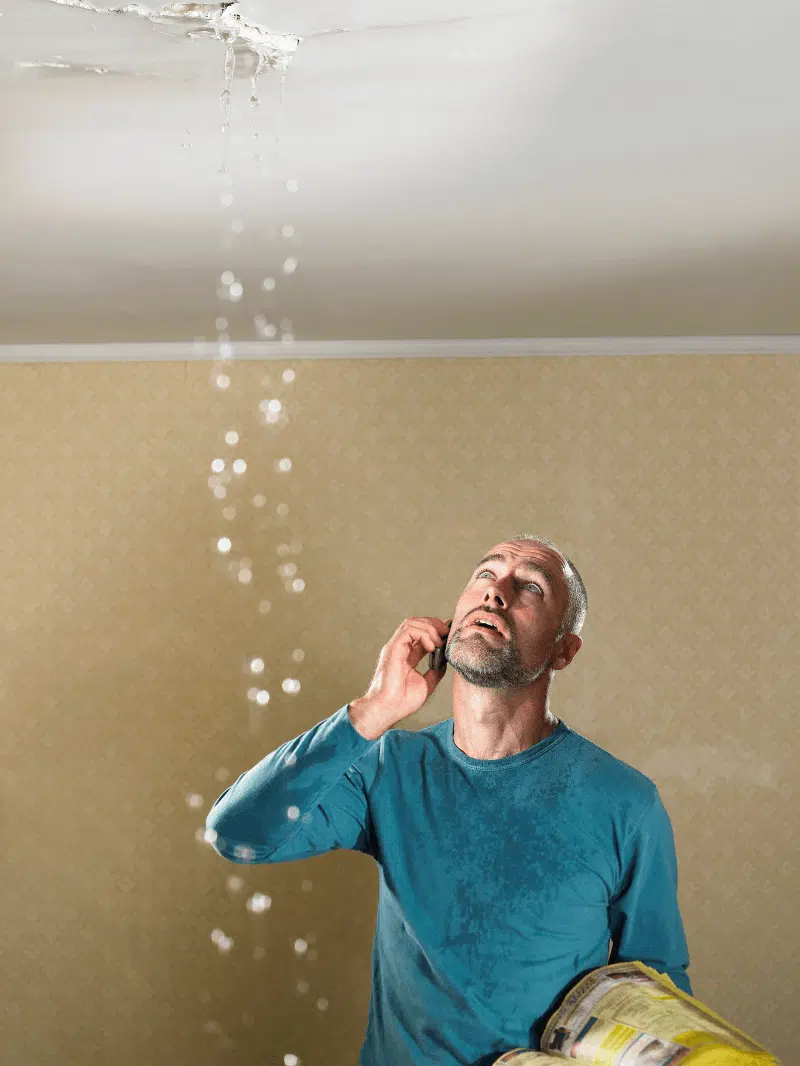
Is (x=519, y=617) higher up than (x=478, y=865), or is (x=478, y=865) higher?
(x=519, y=617)

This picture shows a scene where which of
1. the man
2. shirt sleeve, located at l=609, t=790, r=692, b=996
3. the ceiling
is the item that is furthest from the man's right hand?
the ceiling

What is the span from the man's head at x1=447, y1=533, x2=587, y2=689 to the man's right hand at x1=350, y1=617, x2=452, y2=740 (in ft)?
0.15

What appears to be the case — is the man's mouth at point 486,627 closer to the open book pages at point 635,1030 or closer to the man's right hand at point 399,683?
the man's right hand at point 399,683

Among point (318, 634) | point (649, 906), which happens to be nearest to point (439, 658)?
point (649, 906)

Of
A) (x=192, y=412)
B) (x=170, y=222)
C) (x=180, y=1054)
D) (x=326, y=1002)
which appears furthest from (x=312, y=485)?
(x=180, y=1054)

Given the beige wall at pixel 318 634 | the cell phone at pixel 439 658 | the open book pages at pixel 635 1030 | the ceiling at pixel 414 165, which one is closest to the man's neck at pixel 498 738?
the cell phone at pixel 439 658

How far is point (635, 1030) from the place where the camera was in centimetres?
150

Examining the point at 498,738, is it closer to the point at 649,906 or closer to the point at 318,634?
the point at 649,906

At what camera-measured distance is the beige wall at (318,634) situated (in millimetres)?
3365

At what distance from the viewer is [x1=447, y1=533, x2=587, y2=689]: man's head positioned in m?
1.70

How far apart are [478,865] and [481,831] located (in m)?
0.05

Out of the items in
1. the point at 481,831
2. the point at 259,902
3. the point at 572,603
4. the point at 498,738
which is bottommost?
the point at 259,902

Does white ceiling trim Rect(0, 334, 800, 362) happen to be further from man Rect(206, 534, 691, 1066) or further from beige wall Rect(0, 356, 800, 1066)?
man Rect(206, 534, 691, 1066)

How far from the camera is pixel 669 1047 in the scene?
1.44 metres
